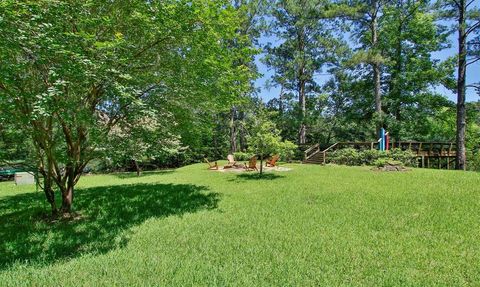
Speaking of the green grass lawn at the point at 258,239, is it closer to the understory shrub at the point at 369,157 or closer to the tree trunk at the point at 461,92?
the understory shrub at the point at 369,157

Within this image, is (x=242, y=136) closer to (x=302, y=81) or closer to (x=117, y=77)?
(x=302, y=81)

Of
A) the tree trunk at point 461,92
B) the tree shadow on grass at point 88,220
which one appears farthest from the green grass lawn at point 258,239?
the tree trunk at point 461,92

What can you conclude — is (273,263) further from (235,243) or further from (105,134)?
(105,134)

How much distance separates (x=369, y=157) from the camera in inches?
575

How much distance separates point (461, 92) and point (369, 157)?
6396 millimetres

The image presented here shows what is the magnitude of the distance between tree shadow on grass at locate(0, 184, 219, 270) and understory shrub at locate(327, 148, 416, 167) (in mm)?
9351

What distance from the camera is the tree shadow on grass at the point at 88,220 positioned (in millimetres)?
4469

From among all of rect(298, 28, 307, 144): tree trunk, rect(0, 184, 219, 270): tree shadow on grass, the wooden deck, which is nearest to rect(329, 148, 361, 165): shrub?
the wooden deck

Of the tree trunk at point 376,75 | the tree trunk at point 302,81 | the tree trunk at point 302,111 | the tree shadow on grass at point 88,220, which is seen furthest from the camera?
the tree trunk at point 302,81

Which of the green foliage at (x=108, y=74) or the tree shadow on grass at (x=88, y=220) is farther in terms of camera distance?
the tree shadow on grass at (x=88, y=220)

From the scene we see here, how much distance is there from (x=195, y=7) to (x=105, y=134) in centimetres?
334

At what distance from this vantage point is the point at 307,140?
30203 millimetres

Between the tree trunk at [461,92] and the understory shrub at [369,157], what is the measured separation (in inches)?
89.4

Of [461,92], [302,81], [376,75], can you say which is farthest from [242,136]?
[461,92]
